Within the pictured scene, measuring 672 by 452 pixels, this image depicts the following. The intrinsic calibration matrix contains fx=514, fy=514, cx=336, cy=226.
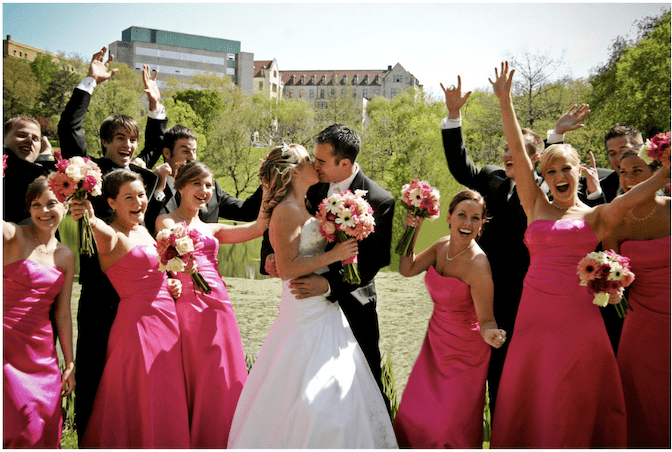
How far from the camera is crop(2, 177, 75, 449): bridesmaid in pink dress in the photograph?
4.26 m

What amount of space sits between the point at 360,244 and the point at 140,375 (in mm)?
2282

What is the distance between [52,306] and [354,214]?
2.92 metres

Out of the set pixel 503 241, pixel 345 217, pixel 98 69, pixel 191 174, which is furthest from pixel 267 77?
pixel 345 217

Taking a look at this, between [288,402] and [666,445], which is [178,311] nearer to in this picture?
[288,402]

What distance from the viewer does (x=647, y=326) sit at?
4.57 meters

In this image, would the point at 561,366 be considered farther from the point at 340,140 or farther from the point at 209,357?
the point at 209,357

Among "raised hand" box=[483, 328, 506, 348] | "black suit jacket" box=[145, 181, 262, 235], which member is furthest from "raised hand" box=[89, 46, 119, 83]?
"raised hand" box=[483, 328, 506, 348]

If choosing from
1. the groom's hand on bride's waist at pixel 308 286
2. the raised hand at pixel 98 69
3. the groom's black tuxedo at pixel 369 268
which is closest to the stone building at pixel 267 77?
the raised hand at pixel 98 69

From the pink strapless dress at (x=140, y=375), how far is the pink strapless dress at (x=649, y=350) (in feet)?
13.3

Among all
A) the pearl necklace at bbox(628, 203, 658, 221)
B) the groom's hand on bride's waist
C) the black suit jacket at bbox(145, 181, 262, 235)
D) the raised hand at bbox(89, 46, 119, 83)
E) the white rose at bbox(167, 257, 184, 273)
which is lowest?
the groom's hand on bride's waist

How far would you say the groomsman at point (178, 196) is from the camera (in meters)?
5.65

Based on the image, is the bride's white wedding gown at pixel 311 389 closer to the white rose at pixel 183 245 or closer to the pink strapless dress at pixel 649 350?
the white rose at pixel 183 245

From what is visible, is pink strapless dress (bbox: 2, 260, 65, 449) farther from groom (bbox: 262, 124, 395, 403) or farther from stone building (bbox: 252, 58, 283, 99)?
stone building (bbox: 252, 58, 283, 99)

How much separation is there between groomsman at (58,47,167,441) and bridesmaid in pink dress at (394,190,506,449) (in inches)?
112
